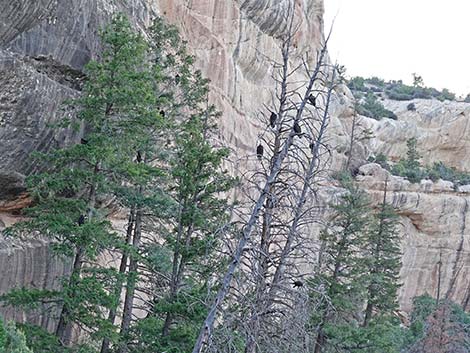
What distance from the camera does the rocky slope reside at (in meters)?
12.6

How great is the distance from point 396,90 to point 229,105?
44653 millimetres

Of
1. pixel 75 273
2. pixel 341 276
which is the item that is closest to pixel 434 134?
pixel 341 276

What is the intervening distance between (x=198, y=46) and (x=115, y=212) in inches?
404

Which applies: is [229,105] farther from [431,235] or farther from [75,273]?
[431,235]

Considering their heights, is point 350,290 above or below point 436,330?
above

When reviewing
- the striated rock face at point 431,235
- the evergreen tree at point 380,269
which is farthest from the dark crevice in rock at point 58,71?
the striated rock face at point 431,235

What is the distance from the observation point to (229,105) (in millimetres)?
27172

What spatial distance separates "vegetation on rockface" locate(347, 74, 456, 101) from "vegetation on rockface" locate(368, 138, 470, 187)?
13.9 m

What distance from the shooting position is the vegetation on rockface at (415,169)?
1682 inches

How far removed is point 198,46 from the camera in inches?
992

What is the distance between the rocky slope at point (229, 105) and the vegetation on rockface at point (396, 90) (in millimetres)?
4083

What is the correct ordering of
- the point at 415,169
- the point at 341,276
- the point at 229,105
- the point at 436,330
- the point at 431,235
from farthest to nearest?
the point at 415,169
the point at 431,235
the point at 229,105
the point at 436,330
the point at 341,276

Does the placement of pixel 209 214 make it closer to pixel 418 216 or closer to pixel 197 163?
pixel 197 163

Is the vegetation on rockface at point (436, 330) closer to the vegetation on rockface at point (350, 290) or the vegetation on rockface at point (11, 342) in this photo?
the vegetation on rockface at point (350, 290)
